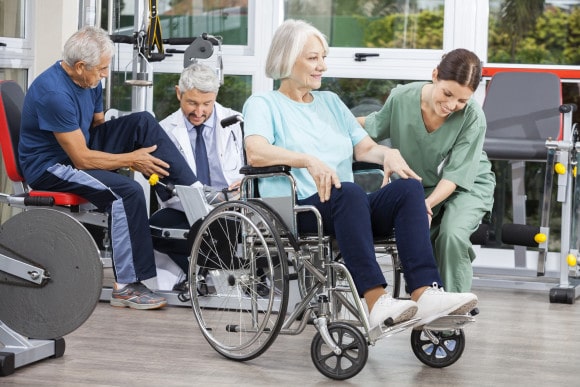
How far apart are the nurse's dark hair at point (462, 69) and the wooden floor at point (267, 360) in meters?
0.90

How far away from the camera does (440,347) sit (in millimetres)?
3193

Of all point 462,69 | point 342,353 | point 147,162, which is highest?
point 462,69

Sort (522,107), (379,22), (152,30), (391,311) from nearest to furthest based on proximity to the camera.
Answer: (391,311), (152,30), (522,107), (379,22)

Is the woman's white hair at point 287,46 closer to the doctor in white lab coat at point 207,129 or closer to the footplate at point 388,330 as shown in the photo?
the footplate at point 388,330

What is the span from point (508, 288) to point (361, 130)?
2029 mm

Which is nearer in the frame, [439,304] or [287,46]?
[439,304]

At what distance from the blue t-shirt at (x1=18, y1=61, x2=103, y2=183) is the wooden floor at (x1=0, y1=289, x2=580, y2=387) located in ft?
2.12

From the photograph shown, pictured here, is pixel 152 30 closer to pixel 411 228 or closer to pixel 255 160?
pixel 255 160

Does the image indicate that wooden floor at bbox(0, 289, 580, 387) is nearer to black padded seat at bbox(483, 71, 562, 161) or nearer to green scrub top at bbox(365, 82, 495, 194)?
green scrub top at bbox(365, 82, 495, 194)

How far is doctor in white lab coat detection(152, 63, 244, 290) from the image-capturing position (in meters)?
4.46

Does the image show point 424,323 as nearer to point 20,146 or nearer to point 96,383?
point 96,383

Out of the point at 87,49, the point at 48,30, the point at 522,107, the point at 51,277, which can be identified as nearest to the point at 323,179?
the point at 51,277

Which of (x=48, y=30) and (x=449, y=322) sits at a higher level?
(x=48, y=30)

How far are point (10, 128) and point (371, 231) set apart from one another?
6.18ft
